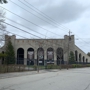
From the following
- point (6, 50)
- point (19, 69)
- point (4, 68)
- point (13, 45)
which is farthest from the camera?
point (13, 45)

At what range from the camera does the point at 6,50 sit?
216 feet

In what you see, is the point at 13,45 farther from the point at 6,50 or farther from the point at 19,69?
the point at 19,69

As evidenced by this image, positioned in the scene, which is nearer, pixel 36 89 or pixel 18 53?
pixel 36 89

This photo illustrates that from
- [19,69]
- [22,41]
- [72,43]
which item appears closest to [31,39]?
[22,41]

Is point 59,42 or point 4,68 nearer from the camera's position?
point 4,68

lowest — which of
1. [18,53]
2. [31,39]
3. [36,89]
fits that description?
[36,89]

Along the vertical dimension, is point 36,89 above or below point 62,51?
below

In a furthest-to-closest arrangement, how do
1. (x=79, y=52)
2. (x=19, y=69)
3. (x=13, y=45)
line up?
(x=79, y=52) → (x=13, y=45) → (x=19, y=69)

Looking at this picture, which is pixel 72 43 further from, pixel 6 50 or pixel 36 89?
pixel 36 89

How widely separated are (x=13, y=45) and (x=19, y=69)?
41.1 meters

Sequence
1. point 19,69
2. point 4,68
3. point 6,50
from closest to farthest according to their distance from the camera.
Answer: point 4,68, point 19,69, point 6,50

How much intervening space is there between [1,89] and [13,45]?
61186 mm

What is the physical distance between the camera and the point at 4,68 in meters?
28.5

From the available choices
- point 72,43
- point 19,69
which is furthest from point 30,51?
Answer: point 19,69
